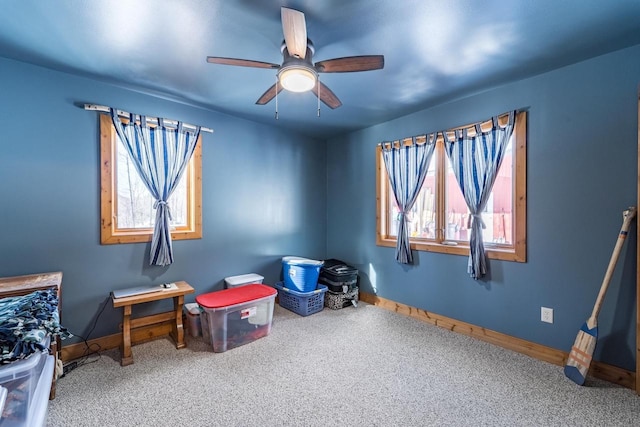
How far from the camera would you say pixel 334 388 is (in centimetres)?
198

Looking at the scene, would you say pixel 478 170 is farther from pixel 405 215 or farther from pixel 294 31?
pixel 294 31

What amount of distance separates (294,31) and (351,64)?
1.42 feet

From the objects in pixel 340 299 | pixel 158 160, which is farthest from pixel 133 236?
pixel 340 299

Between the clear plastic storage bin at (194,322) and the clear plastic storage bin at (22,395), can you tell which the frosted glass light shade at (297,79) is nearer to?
the clear plastic storage bin at (22,395)

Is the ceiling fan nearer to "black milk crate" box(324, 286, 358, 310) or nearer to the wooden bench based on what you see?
the wooden bench

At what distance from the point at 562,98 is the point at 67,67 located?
4.07m

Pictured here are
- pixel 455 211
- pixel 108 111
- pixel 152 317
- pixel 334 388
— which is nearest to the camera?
pixel 334 388

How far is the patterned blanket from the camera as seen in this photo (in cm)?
111

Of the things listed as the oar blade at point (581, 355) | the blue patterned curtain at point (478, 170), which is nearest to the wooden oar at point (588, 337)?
the oar blade at point (581, 355)

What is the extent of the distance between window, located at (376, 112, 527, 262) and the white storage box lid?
1.66 meters

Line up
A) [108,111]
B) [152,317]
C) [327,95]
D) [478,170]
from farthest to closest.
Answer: [478,170]
[152,317]
[108,111]
[327,95]

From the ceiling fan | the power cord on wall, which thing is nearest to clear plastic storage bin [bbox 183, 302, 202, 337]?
the power cord on wall

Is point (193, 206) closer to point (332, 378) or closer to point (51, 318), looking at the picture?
point (51, 318)

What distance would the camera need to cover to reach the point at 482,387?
78.1 inches
